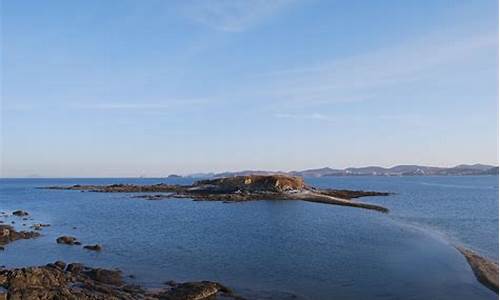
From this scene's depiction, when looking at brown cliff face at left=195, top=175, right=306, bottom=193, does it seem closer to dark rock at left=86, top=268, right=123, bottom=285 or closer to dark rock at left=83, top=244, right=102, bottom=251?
dark rock at left=83, top=244, right=102, bottom=251

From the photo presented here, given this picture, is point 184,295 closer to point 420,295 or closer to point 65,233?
point 420,295

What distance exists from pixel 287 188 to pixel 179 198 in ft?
66.3

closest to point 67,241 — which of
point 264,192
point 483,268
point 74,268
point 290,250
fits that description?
point 74,268

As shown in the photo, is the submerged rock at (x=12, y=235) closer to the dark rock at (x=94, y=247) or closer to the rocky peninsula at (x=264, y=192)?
the dark rock at (x=94, y=247)

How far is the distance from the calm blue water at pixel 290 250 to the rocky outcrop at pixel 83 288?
1585 mm

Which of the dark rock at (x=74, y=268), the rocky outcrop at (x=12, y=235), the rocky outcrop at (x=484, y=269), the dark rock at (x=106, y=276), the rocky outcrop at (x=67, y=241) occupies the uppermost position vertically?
the rocky outcrop at (x=12, y=235)

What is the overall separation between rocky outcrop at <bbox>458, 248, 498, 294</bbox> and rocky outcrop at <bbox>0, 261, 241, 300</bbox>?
13.9 metres

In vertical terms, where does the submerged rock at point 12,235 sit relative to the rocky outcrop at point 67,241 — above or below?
above

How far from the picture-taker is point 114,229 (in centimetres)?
4703

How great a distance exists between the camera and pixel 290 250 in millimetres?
34312

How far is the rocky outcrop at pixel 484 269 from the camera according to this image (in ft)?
83.0

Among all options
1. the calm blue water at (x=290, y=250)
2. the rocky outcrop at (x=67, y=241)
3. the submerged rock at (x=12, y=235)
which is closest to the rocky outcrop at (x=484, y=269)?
the calm blue water at (x=290, y=250)

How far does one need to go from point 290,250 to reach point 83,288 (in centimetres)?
1588

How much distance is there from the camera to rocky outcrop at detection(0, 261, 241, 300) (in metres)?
20.3
